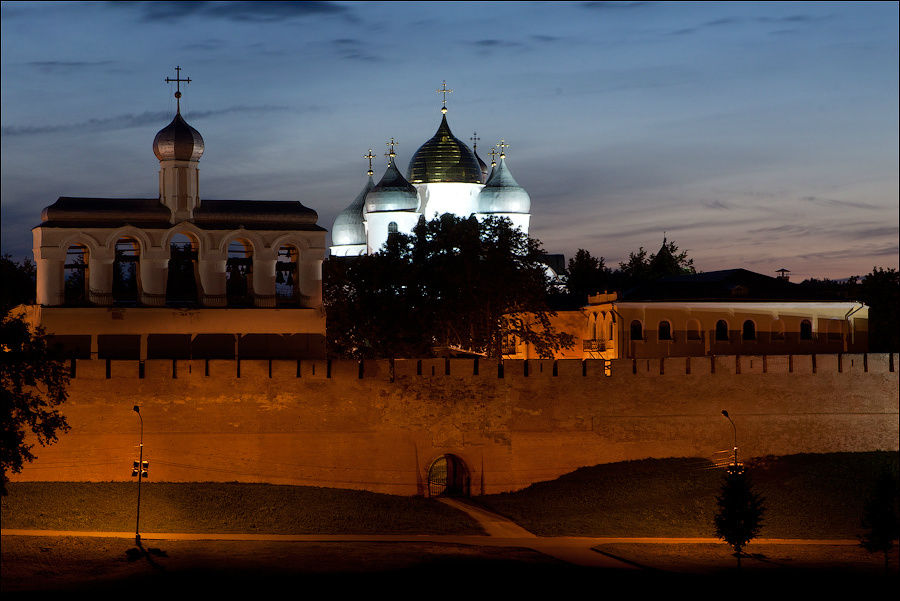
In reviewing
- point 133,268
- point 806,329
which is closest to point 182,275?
point 133,268

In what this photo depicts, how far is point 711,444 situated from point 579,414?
3.17 m

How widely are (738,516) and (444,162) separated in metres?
26.2

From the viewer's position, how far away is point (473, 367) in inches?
1415

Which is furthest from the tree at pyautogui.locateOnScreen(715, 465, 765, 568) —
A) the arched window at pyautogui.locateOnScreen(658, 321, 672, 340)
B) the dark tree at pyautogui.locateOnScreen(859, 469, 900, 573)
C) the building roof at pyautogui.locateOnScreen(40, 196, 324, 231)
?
the arched window at pyautogui.locateOnScreen(658, 321, 672, 340)

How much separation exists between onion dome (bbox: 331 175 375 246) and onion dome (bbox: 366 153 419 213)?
3050mm

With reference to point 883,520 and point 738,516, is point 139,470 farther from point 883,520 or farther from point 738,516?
point 883,520

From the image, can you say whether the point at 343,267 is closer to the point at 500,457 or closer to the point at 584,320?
the point at 584,320

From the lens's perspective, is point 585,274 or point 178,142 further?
point 585,274

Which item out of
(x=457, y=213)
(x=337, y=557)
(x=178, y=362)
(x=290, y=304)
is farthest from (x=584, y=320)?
(x=337, y=557)

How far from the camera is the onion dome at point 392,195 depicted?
53375 mm

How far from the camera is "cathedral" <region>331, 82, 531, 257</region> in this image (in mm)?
53406

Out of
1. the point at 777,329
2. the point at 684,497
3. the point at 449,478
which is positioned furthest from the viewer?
the point at 777,329

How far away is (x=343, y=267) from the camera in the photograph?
4616 centimetres

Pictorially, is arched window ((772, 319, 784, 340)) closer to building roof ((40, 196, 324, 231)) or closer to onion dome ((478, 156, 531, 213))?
onion dome ((478, 156, 531, 213))
